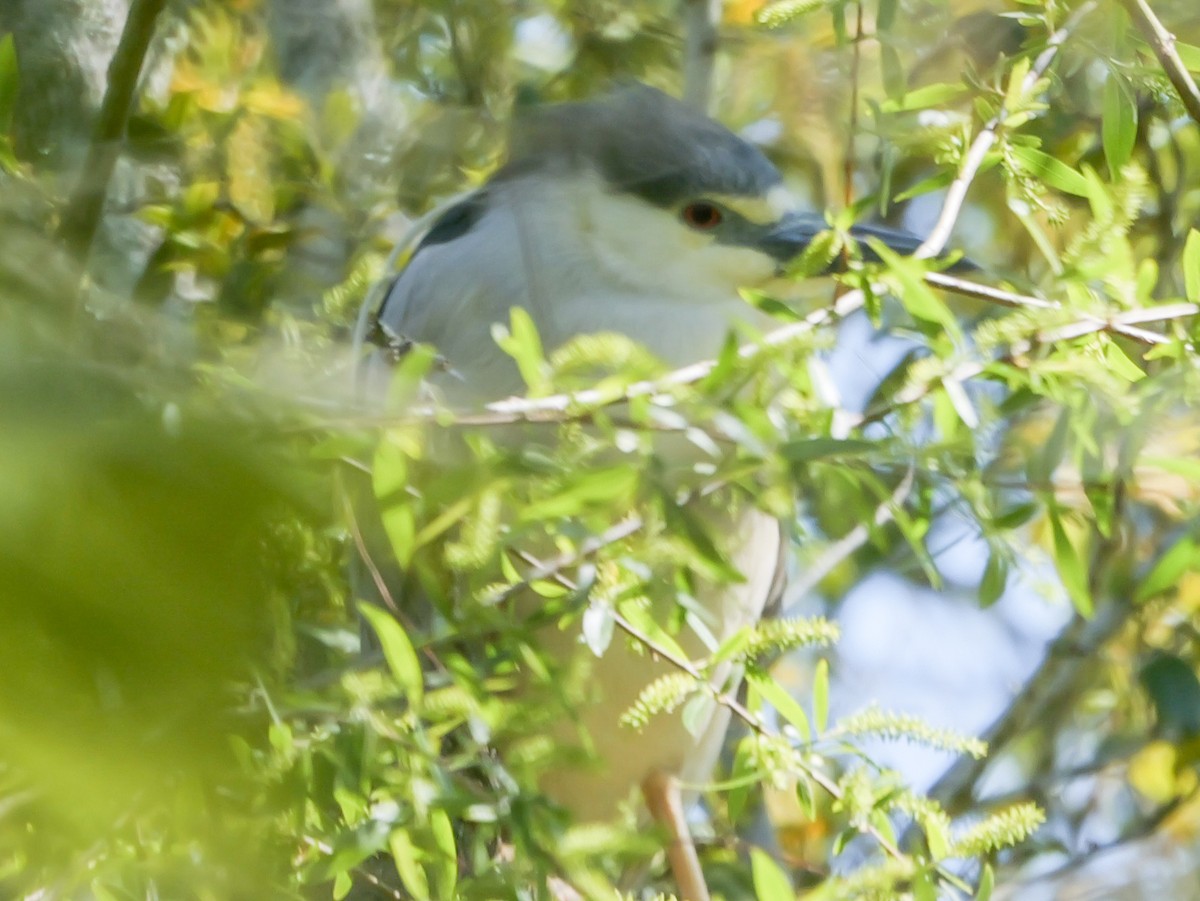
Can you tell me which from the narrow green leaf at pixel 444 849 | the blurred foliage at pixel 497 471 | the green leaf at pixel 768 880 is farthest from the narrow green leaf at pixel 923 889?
the narrow green leaf at pixel 444 849

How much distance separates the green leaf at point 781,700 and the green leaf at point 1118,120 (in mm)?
480

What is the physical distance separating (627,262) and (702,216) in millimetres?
112

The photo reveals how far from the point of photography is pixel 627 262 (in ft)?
6.13

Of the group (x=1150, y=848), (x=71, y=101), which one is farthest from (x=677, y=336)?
(x=1150, y=848)

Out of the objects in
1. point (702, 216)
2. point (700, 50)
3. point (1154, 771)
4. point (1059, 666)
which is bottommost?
point (1154, 771)

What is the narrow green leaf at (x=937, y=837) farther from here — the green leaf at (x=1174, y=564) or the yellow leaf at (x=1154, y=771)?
the yellow leaf at (x=1154, y=771)

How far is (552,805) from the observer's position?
3.40 feet

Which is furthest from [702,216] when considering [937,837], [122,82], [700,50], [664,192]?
[937,837]

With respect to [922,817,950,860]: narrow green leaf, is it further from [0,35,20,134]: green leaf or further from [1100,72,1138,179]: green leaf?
[0,35,20,134]: green leaf

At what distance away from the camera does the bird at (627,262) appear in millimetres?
1755

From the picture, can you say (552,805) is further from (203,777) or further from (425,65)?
(425,65)

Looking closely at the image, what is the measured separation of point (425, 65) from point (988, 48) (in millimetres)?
775

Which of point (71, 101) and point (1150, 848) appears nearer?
point (71, 101)

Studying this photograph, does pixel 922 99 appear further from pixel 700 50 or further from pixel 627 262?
pixel 700 50
